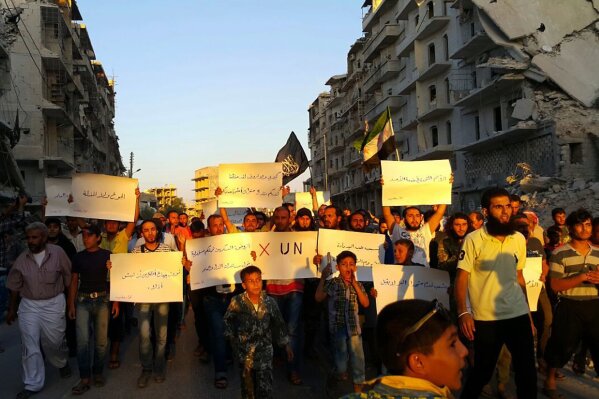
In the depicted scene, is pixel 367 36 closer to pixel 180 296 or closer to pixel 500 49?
pixel 500 49

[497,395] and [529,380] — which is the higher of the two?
[529,380]

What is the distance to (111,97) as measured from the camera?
83.6m

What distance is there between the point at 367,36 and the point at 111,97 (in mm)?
39822

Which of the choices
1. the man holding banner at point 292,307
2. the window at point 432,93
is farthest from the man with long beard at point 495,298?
the window at point 432,93

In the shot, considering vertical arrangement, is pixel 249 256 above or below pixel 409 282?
above

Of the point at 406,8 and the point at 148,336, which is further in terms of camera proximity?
the point at 406,8

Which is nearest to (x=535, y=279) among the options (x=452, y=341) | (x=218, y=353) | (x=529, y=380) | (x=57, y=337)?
(x=529, y=380)

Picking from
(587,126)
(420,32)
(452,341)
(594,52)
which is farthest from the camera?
(420,32)

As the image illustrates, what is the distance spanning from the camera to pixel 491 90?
1270 inches

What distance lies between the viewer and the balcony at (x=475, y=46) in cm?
3234

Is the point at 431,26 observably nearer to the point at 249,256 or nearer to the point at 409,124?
the point at 409,124

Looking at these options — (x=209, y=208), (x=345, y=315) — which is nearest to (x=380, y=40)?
(x=209, y=208)

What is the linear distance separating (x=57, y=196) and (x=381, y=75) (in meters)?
46.3

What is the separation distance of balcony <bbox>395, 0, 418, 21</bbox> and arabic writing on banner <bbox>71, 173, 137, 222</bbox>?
40.9 meters
